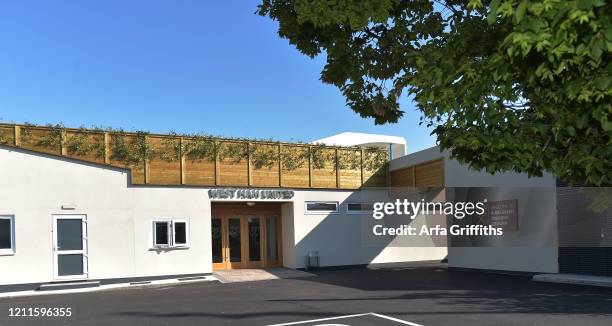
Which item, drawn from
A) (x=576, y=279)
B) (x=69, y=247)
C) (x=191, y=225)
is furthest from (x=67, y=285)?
(x=576, y=279)

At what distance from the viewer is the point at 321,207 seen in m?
20.1

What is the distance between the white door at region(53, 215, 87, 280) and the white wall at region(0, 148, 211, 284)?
16 cm

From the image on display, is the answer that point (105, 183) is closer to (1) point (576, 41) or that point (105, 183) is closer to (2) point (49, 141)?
(2) point (49, 141)

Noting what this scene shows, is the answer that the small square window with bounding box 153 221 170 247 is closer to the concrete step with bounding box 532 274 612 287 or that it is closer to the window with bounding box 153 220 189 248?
the window with bounding box 153 220 189 248

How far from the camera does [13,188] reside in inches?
589

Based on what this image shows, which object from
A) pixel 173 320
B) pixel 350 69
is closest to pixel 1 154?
pixel 173 320

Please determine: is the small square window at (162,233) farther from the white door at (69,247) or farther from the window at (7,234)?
the window at (7,234)

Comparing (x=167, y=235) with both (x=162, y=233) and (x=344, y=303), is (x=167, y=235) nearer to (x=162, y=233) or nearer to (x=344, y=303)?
(x=162, y=233)

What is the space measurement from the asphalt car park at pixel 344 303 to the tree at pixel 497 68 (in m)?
4.81

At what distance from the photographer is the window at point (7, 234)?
14.8 metres

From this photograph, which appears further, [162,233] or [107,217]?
[162,233]

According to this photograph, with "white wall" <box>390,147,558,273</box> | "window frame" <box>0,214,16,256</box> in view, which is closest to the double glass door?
"window frame" <box>0,214,16,256</box>

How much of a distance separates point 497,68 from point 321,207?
17203 millimetres

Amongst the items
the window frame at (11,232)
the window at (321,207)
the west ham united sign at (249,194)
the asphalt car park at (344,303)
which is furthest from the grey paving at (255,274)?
the window frame at (11,232)
